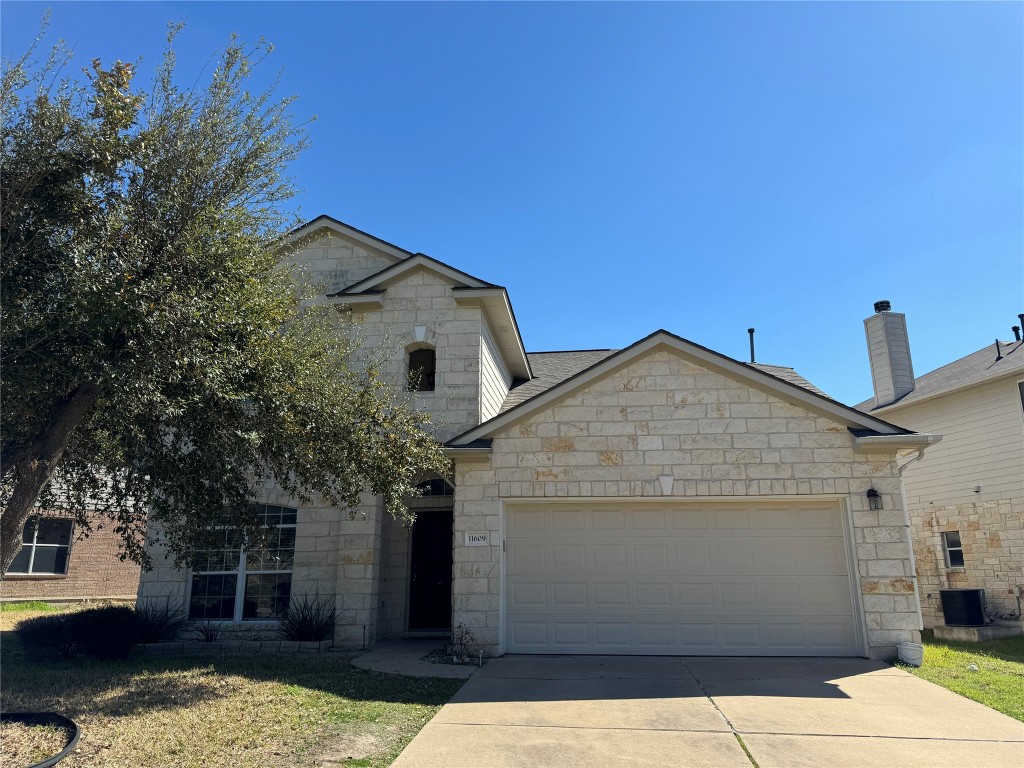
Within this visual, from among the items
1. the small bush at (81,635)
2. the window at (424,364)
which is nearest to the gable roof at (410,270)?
the window at (424,364)

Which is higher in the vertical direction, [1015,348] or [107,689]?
[1015,348]

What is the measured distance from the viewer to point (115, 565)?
2138 cm

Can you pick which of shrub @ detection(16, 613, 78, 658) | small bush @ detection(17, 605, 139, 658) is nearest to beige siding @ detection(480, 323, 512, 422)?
small bush @ detection(17, 605, 139, 658)

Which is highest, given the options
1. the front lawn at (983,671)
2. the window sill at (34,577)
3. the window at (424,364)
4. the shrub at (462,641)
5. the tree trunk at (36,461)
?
the window at (424,364)

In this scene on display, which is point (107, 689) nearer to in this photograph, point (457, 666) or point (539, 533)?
point (457, 666)

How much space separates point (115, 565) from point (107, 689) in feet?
49.9

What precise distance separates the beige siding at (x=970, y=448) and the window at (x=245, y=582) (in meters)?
14.6

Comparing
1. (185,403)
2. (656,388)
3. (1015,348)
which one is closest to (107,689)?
(185,403)

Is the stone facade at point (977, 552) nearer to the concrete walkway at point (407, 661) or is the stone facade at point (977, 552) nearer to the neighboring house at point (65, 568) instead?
the concrete walkway at point (407, 661)

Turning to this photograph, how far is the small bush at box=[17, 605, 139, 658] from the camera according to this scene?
35.0 feet

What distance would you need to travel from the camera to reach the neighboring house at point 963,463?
15.7m

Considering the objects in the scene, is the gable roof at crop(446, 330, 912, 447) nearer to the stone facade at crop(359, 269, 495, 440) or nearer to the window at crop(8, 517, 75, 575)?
the stone facade at crop(359, 269, 495, 440)

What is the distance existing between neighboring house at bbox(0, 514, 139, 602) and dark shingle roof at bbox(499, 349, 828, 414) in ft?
40.8

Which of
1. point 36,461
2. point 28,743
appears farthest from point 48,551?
point 28,743
